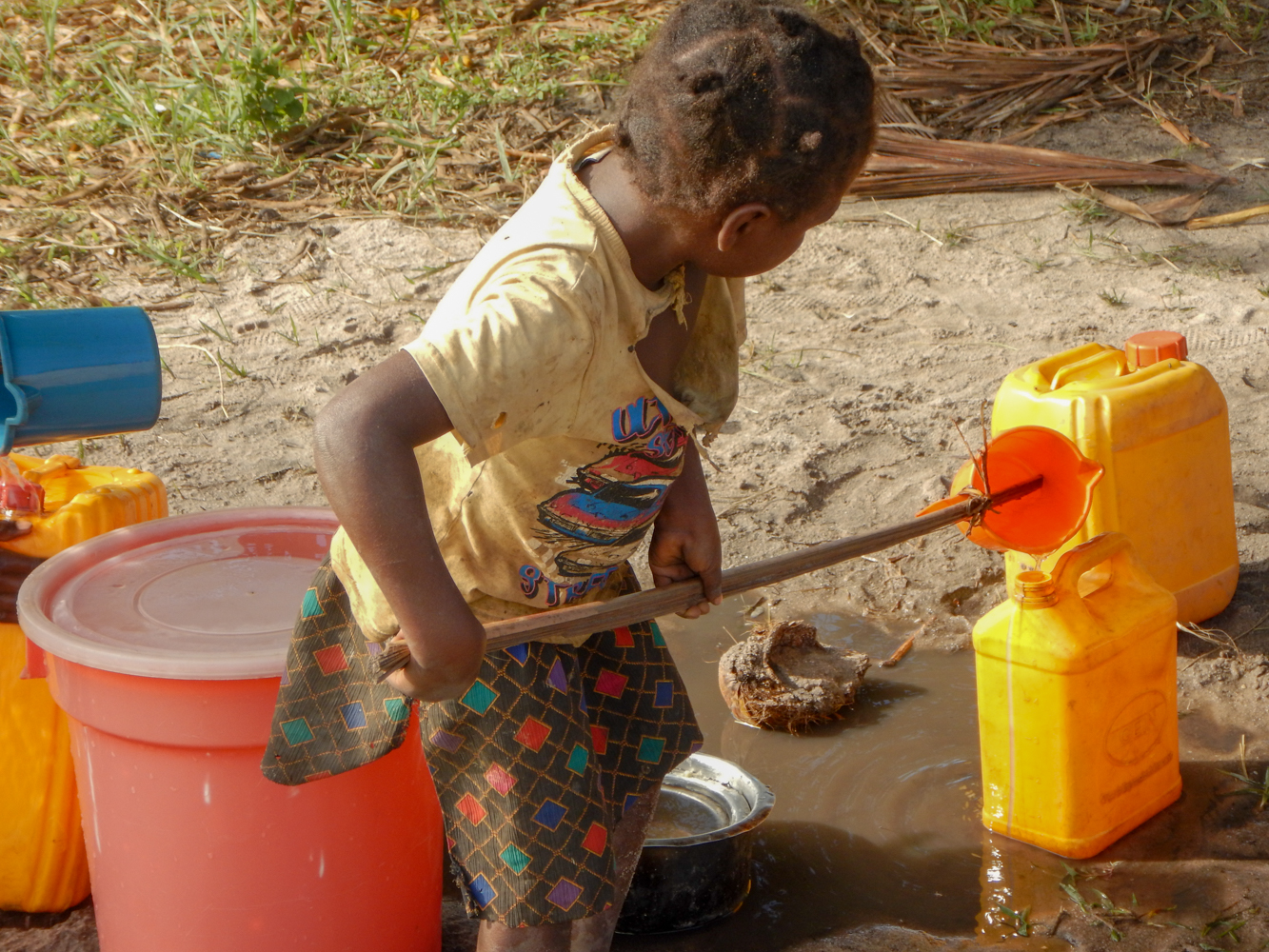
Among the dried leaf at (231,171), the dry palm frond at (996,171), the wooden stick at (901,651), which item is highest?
the dried leaf at (231,171)

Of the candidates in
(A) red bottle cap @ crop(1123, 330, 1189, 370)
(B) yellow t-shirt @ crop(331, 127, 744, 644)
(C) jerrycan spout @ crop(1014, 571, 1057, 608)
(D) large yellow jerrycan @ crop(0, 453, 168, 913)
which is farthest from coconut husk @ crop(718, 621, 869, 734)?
(D) large yellow jerrycan @ crop(0, 453, 168, 913)

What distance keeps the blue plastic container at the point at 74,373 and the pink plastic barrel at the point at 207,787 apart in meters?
0.20

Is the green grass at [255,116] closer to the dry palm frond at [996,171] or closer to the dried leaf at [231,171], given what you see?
the dried leaf at [231,171]

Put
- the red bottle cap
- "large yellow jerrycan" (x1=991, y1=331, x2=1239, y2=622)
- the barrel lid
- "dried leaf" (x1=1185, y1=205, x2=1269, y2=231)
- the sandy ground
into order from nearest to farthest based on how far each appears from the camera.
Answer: the barrel lid → "large yellow jerrycan" (x1=991, y1=331, x2=1239, y2=622) → the red bottle cap → the sandy ground → "dried leaf" (x1=1185, y1=205, x2=1269, y2=231)

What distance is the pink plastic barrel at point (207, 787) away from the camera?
1621 millimetres

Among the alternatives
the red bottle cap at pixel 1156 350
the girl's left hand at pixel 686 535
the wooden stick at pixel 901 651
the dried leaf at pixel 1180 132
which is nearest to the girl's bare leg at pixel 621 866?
the girl's left hand at pixel 686 535

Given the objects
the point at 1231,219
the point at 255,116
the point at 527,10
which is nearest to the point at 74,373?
the point at 255,116

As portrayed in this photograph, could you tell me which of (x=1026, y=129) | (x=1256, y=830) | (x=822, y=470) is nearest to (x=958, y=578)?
(x=822, y=470)

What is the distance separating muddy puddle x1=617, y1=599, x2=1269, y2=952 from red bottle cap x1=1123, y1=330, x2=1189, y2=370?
77 centimetres

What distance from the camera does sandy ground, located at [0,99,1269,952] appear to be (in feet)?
10.5

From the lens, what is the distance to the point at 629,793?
5.71 feet

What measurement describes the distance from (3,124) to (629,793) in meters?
5.26

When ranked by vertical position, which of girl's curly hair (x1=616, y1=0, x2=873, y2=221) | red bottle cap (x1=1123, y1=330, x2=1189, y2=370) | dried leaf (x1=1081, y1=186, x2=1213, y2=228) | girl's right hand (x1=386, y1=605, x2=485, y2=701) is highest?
girl's curly hair (x1=616, y1=0, x2=873, y2=221)

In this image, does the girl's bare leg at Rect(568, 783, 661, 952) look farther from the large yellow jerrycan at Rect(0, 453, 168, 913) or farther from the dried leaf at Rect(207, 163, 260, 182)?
the dried leaf at Rect(207, 163, 260, 182)
